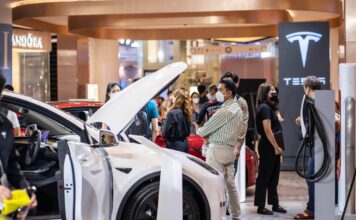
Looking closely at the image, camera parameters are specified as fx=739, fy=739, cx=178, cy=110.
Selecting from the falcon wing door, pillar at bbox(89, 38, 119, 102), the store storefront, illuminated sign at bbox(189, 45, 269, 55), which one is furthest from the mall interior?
illuminated sign at bbox(189, 45, 269, 55)

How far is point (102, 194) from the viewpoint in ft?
19.8

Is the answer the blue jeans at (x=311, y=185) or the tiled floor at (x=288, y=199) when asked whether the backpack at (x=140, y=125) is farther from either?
the blue jeans at (x=311, y=185)

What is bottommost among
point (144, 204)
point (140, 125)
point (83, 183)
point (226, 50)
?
point (144, 204)

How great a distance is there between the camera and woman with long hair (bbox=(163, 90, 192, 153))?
954 centimetres

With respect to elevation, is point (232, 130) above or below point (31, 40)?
below

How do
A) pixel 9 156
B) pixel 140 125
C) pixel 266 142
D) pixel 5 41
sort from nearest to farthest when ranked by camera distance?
1. pixel 9 156
2. pixel 266 142
3. pixel 140 125
4. pixel 5 41

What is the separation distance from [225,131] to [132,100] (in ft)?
5.00

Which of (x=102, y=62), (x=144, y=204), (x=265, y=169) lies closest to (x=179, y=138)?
(x=265, y=169)

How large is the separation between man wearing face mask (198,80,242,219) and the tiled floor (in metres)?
1.00

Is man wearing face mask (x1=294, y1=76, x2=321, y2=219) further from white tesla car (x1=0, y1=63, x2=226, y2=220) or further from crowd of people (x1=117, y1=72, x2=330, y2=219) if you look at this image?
white tesla car (x1=0, y1=63, x2=226, y2=220)

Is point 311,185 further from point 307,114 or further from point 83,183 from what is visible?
point 83,183

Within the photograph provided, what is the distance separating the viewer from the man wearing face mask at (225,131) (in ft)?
26.2

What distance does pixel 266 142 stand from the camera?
29.2 ft

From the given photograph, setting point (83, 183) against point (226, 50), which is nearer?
point (83, 183)
